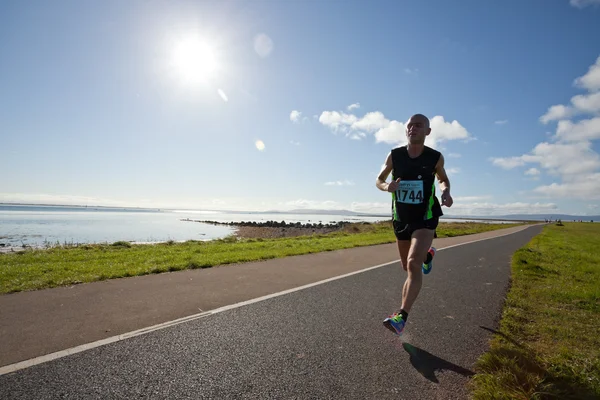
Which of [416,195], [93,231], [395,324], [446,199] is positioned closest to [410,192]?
[416,195]

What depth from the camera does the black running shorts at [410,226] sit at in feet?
12.1

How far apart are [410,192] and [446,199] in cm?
43

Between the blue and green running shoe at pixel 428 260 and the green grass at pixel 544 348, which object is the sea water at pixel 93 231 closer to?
the blue and green running shoe at pixel 428 260

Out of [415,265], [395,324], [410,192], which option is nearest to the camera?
[395,324]

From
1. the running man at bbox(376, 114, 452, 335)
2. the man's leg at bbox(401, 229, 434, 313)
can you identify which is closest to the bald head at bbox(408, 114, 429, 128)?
the running man at bbox(376, 114, 452, 335)

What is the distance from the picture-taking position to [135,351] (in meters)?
3.05

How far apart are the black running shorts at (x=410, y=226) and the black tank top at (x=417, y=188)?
46 millimetres

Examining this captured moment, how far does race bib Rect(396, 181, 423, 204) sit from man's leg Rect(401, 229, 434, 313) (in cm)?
39

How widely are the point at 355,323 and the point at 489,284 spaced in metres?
4.76

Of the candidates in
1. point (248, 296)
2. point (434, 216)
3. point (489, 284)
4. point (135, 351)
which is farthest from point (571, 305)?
point (135, 351)

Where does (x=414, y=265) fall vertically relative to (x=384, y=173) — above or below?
below

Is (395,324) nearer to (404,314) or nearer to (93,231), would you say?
(404,314)

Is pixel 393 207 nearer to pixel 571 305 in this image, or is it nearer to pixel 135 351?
pixel 135 351

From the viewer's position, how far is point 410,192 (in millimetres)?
3799
